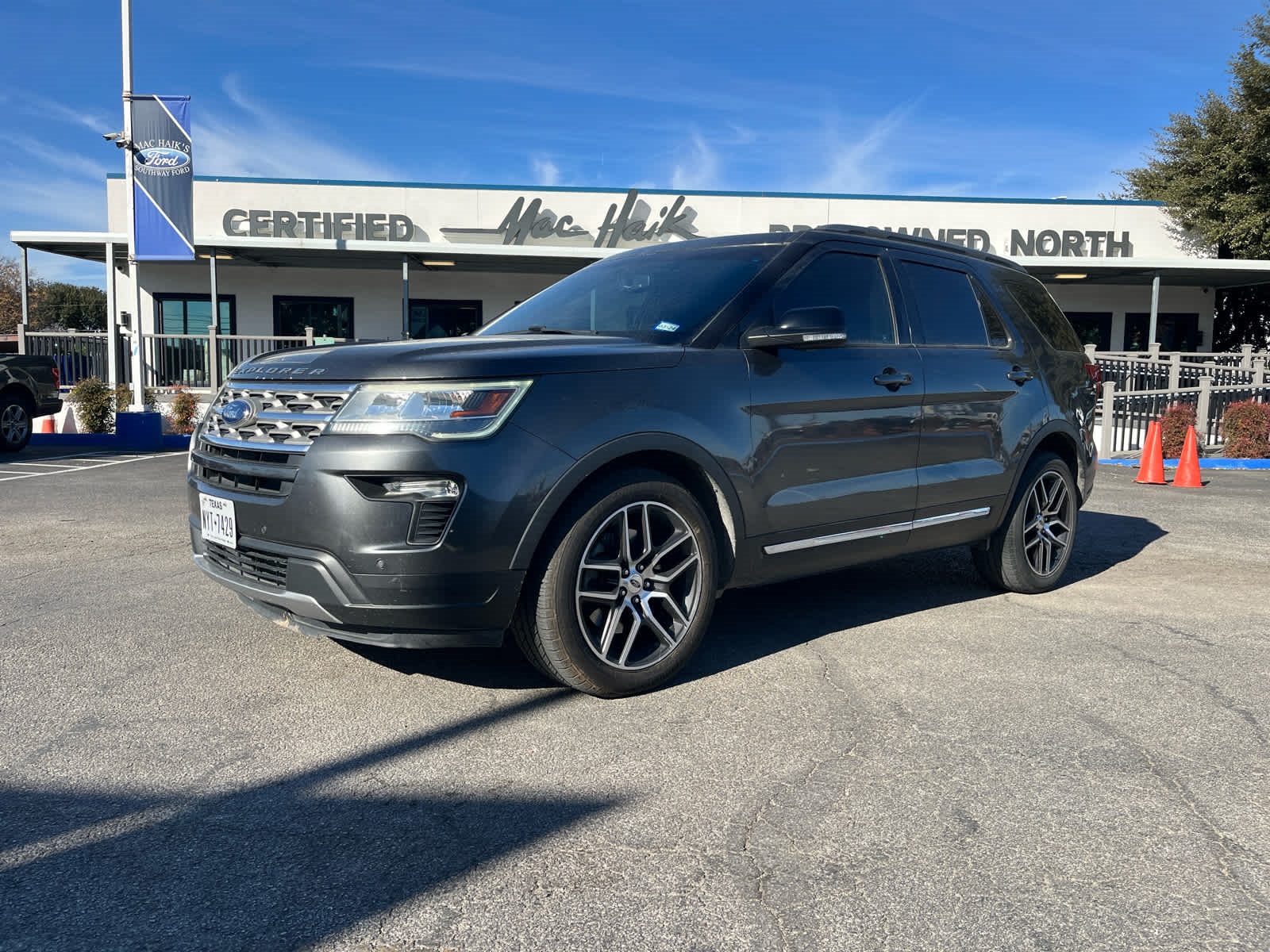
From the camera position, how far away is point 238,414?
12.2 feet

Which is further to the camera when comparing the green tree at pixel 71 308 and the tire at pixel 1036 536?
the green tree at pixel 71 308

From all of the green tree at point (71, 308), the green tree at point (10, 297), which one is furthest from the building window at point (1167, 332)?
the green tree at point (71, 308)

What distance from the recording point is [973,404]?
199 inches

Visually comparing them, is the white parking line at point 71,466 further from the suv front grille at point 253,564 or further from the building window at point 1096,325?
the building window at point 1096,325

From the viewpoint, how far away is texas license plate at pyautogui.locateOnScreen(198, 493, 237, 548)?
12.0 ft

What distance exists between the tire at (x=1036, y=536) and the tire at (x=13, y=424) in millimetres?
12790

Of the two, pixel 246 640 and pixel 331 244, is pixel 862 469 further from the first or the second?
pixel 331 244

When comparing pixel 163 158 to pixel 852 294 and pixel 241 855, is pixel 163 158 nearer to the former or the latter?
pixel 852 294

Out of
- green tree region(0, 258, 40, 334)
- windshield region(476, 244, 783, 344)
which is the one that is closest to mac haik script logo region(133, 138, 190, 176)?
windshield region(476, 244, 783, 344)

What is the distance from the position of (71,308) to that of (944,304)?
84372mm

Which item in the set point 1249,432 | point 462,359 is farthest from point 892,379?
point 1249,432

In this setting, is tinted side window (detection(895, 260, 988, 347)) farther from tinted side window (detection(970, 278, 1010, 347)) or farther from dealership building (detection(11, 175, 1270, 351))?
dealership building (detection(11, 175, 1270, 351))

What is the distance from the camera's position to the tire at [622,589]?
352cm

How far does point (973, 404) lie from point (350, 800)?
11.7 feet
